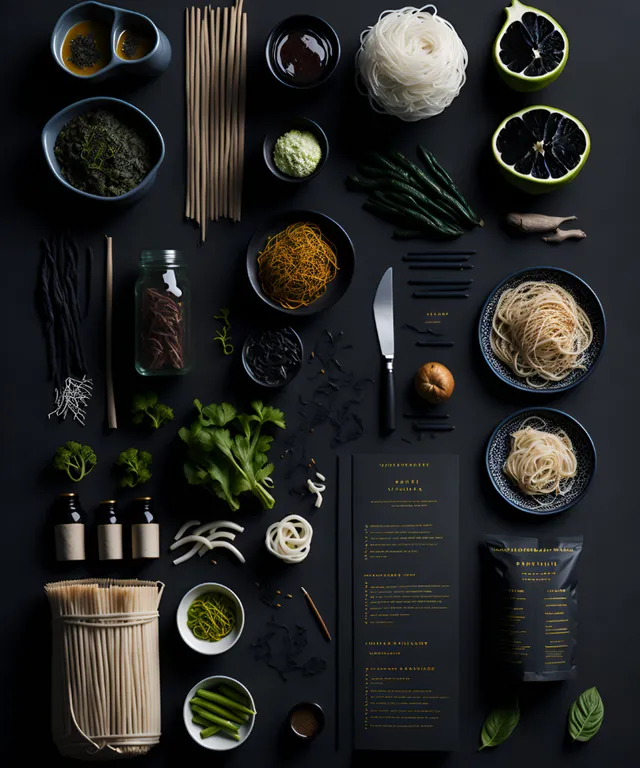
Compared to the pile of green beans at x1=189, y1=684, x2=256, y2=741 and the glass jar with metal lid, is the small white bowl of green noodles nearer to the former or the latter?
the pile of green beans at x1=189, y1=684, x2=256, y2=741

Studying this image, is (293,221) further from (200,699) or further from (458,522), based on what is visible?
(200,699)

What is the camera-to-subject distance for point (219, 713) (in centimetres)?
251

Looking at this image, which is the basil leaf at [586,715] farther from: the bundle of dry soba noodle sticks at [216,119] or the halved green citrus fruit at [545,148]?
the bundle of dry soba noodle sticks at [216,119]

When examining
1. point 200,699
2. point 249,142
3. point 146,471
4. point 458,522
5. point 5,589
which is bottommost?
point 200,699

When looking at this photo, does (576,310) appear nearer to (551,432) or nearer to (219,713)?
(551,432)

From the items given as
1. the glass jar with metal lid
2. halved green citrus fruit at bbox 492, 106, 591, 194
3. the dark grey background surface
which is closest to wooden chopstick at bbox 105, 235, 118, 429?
the dark grey background surface

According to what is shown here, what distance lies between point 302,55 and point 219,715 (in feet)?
7.42

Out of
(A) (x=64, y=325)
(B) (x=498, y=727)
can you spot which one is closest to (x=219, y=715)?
(B) (x=498, y=727)

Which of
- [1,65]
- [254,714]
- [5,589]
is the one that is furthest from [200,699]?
[1,65]

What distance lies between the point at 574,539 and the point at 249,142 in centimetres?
181

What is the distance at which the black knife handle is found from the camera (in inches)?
103

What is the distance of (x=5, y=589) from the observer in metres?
2.60

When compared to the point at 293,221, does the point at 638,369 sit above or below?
below

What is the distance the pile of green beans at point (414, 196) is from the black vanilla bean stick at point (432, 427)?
0.67 metres
